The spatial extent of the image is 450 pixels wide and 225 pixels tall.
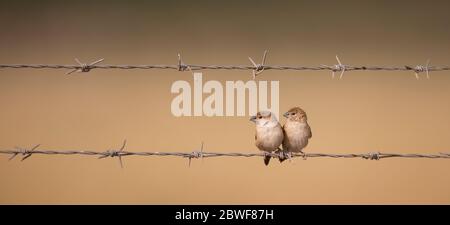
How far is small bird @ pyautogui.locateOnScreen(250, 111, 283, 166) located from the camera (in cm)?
248

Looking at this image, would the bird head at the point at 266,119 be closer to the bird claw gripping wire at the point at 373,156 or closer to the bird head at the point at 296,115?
the bird head at the point at 296,115

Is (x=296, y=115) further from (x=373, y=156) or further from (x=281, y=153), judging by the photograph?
(x=373, y=156)

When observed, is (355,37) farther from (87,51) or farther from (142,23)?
(87,51)

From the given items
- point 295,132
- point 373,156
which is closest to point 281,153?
point 295,132

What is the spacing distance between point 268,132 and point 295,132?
138mm

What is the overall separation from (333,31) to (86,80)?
1532 millimetres

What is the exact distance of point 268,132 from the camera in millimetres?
2488

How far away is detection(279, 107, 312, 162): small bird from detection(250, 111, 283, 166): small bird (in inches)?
2.0

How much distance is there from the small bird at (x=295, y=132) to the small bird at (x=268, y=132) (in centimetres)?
5

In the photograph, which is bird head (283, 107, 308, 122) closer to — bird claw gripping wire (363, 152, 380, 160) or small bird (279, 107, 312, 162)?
small bird (279, 107, 312, 162)

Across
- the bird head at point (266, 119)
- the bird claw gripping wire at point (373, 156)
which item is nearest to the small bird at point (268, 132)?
the bird head at point (266, 119)

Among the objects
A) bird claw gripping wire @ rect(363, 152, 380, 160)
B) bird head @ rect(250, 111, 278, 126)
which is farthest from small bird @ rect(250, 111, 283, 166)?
bird claw gripping wire @ rect(363, 152, 380, 160)

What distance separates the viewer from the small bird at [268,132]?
248cm

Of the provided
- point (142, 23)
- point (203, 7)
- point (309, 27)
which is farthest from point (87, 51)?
point (309, 27)
